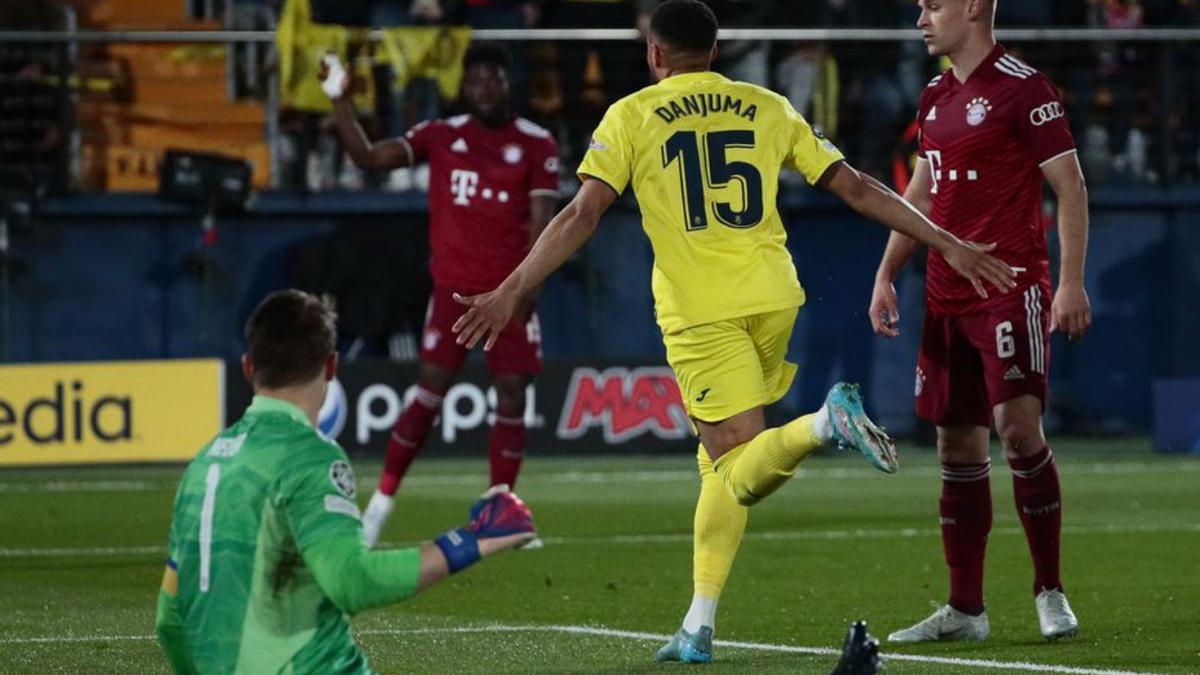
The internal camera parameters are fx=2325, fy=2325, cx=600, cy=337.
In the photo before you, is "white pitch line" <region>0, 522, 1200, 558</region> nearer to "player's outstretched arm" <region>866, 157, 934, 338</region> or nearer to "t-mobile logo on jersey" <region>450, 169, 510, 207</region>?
"t-mobile logo on jersey" <region>450, 169, 510, 207</region>

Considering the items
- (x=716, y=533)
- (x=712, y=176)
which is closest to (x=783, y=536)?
(x=716, y=533)

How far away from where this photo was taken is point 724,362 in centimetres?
727

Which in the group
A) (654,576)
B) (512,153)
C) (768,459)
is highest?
(512,153)

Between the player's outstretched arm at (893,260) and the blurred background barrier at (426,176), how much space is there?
10.8m

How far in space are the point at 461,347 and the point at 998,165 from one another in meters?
4.72

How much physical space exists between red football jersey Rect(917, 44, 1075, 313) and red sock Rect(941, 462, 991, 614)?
1.91 feet

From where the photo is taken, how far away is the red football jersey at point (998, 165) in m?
7.84

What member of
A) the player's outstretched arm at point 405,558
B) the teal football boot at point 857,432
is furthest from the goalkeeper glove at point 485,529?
the teal football boot at point 857,432

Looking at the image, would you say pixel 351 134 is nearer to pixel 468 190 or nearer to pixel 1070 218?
pixel 468 190

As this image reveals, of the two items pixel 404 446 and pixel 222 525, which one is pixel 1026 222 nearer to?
pixel 222 525

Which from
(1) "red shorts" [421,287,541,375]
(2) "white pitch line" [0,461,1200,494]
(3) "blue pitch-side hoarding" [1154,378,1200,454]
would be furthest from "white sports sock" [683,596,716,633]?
(3) "blue pitch-side hoarding" [1154,378,1200,454]

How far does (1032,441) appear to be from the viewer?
7887mm

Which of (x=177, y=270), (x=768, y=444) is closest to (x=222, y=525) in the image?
(x=768, y=444)

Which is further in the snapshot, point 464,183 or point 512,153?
point 464,183
